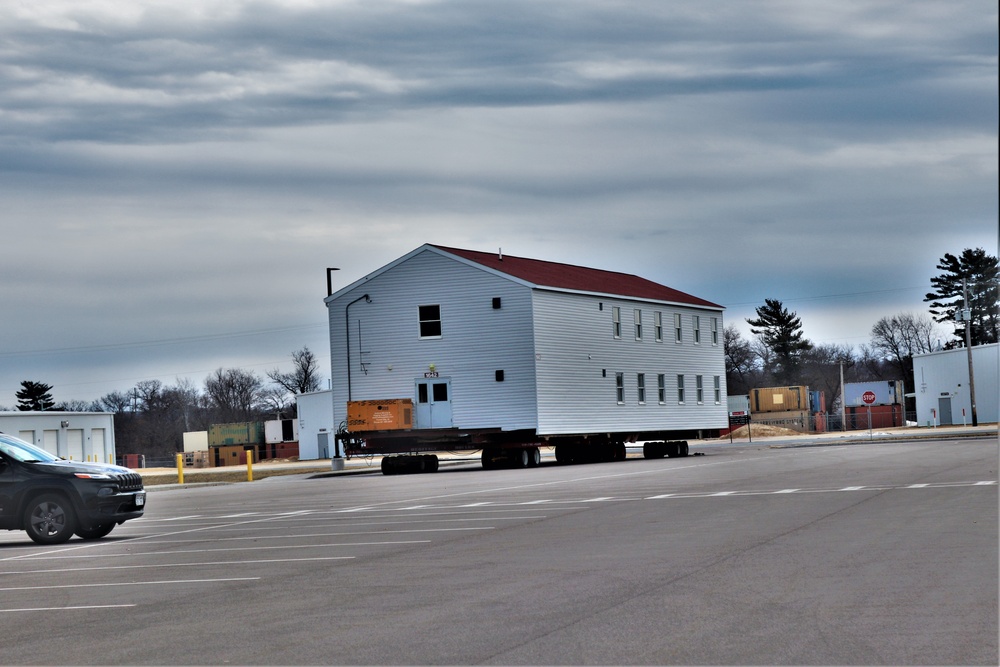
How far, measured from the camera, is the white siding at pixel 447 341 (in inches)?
1880

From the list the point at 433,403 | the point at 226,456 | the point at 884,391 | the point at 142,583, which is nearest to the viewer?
the point at 142,583

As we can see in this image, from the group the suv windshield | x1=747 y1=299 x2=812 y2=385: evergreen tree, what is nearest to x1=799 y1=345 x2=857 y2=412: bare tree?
x1=747 y1=299 x2=812 y2=385: evergreen tree

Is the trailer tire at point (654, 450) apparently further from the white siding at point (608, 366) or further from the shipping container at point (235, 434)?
the shipping container at point (235, 434)

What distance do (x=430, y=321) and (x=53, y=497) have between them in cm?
2994

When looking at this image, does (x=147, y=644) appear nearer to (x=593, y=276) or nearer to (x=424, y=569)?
(x=424, y=569)

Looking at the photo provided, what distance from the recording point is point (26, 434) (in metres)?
62.6

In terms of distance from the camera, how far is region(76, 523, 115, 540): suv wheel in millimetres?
20375

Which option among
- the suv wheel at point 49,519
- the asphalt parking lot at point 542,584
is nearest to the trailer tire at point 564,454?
the asphalt parking lot at point 542,584

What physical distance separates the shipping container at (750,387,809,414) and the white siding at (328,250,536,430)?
56.8 meters

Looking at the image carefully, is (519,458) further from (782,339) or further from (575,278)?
(782,339)

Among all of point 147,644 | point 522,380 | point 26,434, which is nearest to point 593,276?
point 522,380

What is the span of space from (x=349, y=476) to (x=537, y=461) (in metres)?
7.31

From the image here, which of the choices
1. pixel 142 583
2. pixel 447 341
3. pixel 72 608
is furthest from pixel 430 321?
pixel 72 608

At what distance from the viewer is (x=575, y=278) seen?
182 ft
